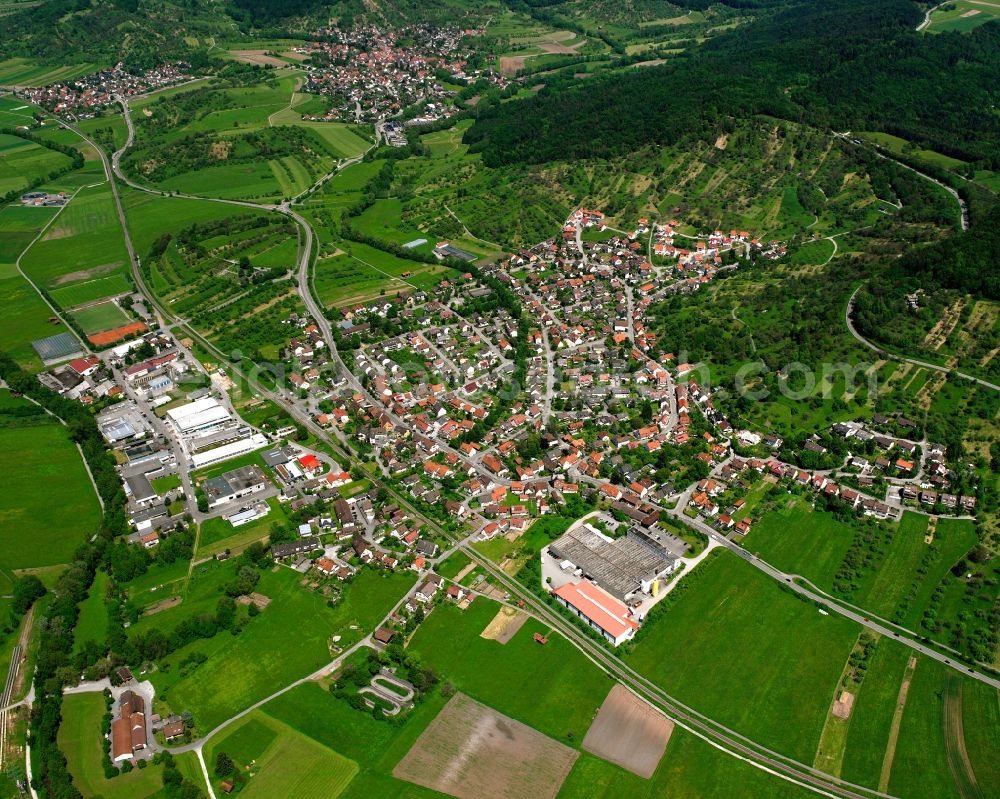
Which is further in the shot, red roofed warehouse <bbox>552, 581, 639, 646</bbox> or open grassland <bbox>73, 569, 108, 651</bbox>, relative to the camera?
open grassland <bbox>73, 569, 108, 651</bbox>

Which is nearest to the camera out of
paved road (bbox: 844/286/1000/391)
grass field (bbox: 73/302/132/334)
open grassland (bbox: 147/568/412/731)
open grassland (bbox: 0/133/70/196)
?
open grassland (bbox: 147/568/412/731)

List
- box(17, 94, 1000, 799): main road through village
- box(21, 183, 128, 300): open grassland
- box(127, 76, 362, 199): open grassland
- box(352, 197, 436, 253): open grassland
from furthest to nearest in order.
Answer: box(127, 76, 362, 199): open grassland < box(352, 197, 436, 253): open grassland < box(21, 183, 128, 300): open grassland < box(17, 94, 1000, 799): main road through village

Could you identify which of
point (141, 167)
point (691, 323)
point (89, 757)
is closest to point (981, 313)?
point (691, 323)

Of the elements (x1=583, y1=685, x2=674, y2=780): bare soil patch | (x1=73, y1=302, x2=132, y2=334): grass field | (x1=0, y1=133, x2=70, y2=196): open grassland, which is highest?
(x1=0, y1=133, x2=70, y2=196): open grassland

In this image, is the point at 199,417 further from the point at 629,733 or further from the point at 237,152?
the point at 237,152

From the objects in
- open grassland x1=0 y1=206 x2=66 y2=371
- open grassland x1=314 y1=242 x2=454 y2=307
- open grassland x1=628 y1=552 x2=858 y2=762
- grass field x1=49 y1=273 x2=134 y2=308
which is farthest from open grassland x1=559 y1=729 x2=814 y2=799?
grass field x1=49 y1=273 x2=134 y2=308

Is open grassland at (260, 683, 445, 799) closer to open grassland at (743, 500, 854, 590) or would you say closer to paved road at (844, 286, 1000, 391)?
open grassland at (743, 500, 854, 590)

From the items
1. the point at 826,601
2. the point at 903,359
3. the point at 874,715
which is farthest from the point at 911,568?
the point at 903,359
